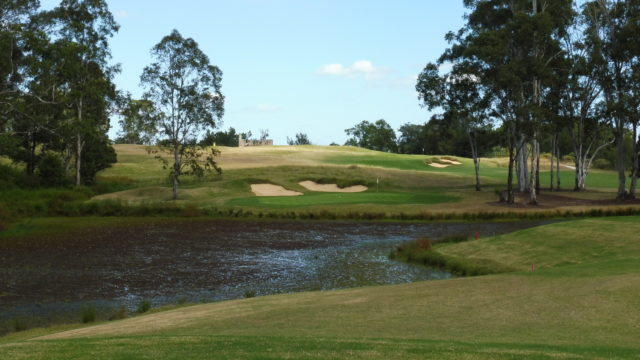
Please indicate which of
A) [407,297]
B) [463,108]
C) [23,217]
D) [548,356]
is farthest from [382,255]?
[463,108]

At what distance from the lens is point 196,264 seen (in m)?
32.5

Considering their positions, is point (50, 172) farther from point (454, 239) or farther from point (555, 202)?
point (555, 202)

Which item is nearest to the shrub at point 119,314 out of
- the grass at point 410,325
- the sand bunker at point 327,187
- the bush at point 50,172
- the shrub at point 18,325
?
the shrub at point 18,325

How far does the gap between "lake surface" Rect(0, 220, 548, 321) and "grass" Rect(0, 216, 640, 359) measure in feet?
18.9

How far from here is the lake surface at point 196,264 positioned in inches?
991

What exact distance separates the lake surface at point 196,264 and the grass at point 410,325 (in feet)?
18.9

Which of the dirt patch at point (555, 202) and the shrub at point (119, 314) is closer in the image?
the shrub at point (119, 314)

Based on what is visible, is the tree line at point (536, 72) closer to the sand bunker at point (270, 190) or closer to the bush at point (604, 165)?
the sand bunker at point (270, 190)

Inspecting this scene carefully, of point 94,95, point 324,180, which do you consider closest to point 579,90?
point 324,180

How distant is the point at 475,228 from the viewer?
47.3 m

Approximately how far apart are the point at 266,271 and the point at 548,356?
70.1 ft

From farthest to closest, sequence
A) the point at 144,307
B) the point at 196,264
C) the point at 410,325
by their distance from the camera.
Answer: the point at 196,264 < the point at 144,307 < the point at 410,325

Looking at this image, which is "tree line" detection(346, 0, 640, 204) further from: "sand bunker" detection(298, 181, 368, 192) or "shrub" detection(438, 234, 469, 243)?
"shrub" detection(438, 234, 469, 243)

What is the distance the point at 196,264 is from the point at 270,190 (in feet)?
140
